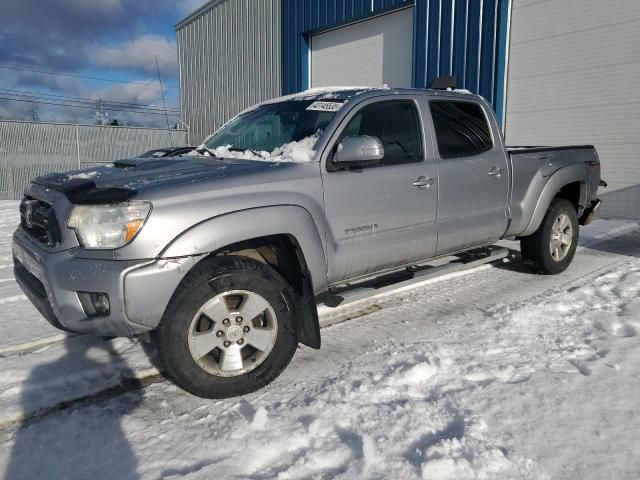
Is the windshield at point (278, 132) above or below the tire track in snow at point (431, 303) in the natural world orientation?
above

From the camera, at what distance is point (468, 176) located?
4.19 meters

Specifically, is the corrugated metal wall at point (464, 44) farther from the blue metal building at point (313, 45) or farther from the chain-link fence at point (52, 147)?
the chain-link fence at point (52, 147)

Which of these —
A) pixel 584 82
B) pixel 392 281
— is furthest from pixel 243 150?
pixel 584 82

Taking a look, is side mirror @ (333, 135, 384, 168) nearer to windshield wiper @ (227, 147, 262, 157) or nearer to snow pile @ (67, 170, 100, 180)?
windshield wiper @ (227, 147, 262, 157)

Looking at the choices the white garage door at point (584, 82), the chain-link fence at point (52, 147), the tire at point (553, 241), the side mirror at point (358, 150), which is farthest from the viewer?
the chain-link fence at point (52, 147)

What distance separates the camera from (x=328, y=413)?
261 cm

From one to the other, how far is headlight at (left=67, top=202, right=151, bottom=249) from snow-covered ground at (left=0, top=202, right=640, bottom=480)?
96 centimetres

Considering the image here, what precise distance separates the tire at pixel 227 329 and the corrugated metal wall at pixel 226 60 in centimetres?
1449

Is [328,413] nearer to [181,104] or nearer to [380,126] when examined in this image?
[380,126]

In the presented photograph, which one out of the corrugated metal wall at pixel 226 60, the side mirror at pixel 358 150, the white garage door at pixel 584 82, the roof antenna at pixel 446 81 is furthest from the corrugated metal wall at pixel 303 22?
the side mirror at pixel 358 150

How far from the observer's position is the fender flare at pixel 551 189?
16.2 feet

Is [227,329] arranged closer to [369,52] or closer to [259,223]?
[259,223]

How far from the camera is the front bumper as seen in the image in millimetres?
2514

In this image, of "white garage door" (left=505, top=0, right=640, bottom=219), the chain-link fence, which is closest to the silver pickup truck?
"white garage door" (left=505, top=0, right=640, bottom=219)
